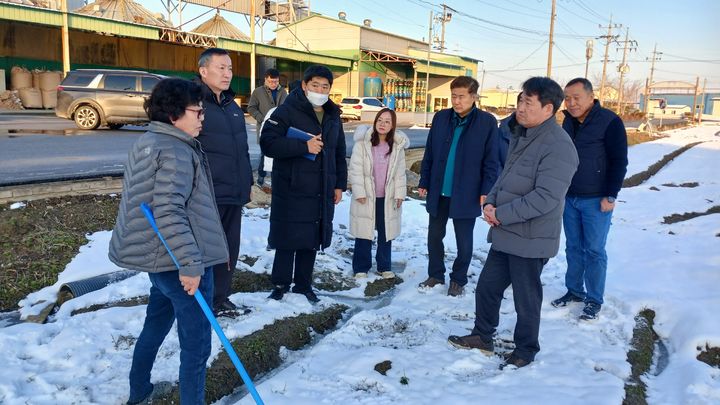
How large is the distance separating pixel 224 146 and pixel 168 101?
1207 mm

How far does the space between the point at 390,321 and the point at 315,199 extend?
1187 millimetres

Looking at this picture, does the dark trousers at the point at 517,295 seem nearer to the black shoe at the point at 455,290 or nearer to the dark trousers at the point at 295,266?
the black shoe at the point at 455,290

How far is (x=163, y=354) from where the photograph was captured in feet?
11.6

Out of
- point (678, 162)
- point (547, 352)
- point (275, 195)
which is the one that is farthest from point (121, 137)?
point (678, 162)

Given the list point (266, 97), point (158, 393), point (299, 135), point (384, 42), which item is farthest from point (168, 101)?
point (384, 42)

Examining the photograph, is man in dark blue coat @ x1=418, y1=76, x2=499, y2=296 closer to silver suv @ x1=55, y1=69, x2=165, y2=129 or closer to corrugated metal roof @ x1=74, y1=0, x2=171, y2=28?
silver suv @ x1=55, y1=69, x2=165, y2=129

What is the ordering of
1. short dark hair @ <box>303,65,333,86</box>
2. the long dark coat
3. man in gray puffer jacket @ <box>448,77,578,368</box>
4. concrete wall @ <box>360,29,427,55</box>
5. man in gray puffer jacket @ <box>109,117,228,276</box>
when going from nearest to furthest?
man in gray puffer jacket @ <box>109,117,228,276</box> < man in gray puffer jacket @ <box>448,77,578,368</box> < short dark hair @ <box>303,65,333,86</box> < the long dark coat < concrete wall @ <box>360,29,427,55</box>

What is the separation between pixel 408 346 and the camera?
3.95m

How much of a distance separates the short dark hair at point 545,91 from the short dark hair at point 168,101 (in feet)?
7.09

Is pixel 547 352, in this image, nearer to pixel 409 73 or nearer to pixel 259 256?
pixel 259 256

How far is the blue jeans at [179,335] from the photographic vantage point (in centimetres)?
265

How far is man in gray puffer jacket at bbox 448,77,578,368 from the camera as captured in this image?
11.4 feet

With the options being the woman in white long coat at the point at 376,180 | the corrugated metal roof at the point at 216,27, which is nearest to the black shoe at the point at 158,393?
the woman in white long coat at the point at 376,180

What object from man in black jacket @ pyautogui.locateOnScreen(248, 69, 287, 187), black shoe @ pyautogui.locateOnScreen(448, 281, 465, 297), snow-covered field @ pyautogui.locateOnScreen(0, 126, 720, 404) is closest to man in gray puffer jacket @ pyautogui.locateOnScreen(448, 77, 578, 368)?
snow-covered field @ pyautogui.locateOnScreen(0, 126, 720, 404)
